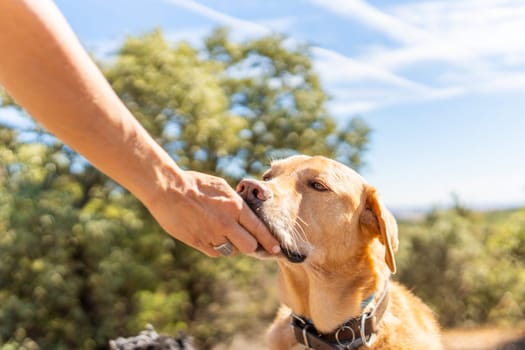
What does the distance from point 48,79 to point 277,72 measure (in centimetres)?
Answer: 1825

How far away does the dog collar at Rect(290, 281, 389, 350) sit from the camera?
3.48 m

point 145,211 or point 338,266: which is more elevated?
point 338,266

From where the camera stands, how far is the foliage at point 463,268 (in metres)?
16.6

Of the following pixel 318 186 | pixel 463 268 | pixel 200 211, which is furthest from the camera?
pixel 463 268

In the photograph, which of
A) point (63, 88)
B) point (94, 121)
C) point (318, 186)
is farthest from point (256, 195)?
point (63, 88)

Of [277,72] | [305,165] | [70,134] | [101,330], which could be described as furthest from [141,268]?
[70,134]

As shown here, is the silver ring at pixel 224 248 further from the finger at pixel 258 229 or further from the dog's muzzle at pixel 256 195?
the dog's muzzle at pixel 256 195

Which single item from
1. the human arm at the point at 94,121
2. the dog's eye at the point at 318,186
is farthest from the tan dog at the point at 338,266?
the human arm at the point at 94,121

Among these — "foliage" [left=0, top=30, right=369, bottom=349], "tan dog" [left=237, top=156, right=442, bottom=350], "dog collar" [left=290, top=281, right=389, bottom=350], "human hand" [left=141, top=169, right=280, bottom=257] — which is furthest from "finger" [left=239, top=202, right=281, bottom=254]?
"foliage" [left=0, top=30, right=369, bottom=349]

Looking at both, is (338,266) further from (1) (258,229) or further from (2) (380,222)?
(1) (258,229)

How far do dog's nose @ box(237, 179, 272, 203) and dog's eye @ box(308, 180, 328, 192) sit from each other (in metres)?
0.43

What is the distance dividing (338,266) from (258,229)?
864 millimetres

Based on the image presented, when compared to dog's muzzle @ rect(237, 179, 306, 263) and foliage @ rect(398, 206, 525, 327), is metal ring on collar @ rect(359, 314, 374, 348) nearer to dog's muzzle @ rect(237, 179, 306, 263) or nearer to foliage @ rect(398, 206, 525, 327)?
dog's muzzle @ rect(237, 179, 306, 263)

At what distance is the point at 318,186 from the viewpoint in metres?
3.64
